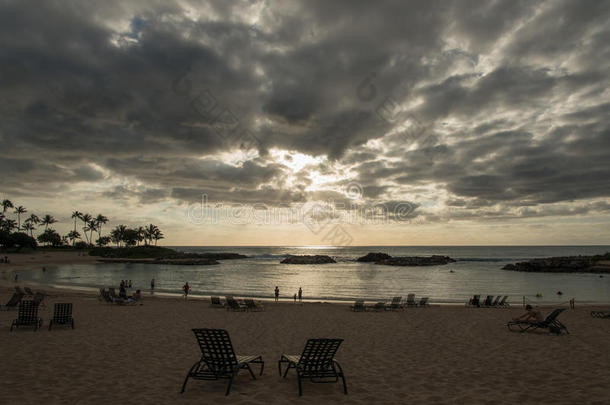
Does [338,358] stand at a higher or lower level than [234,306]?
higher

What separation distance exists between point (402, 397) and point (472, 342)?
20.8ft


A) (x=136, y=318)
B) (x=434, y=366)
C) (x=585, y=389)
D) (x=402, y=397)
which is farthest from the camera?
(x=136, y=318)

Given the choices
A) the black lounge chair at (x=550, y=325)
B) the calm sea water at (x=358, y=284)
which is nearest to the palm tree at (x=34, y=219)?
the calm sea water at (x=358, y=284)

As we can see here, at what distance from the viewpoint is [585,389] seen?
6.66m

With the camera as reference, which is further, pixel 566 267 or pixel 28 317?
pixel 566 267

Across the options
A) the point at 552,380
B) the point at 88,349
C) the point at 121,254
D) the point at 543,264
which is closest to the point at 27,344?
the point at 88,349

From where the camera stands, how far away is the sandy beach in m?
6.17

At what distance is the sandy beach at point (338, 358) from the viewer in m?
6.17

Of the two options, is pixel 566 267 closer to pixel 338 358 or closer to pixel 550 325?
pixel 550 325

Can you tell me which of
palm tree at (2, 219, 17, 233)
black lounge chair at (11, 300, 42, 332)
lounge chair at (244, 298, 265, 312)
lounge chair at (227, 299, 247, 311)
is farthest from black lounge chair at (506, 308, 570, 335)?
palm tree at (2, 219, 17, 233)

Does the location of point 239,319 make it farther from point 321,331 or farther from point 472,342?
point 472,342

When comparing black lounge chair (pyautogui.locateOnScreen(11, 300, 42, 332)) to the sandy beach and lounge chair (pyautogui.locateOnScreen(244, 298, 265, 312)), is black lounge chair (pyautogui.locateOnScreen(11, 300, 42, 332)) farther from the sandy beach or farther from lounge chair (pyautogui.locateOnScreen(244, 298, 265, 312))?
lounge chair (pyautogui.locateOnScreen(244, 298, 265, 312))

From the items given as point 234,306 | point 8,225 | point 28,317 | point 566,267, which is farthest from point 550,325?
point 8,225

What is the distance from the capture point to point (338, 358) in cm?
923
